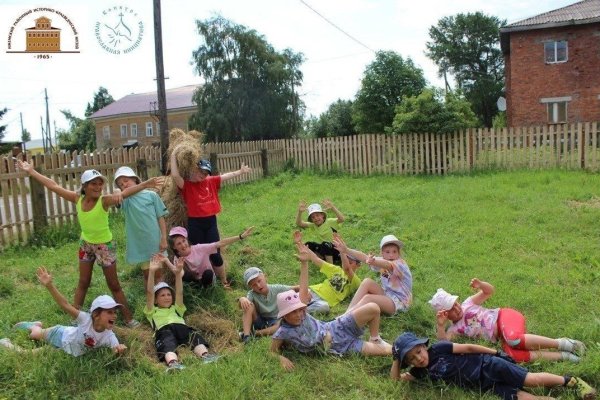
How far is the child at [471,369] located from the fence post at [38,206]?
23.8 ft

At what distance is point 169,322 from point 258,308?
0.86 meters

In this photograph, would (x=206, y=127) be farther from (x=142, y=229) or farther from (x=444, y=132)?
(x=142, y=229)

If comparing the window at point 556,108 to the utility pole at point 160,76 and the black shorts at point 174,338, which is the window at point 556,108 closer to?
the utility pole at point 160,76

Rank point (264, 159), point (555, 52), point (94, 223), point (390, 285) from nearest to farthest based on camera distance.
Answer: point (94, 223) → point (390, 285) → point (264, 159) → point (555, 52)

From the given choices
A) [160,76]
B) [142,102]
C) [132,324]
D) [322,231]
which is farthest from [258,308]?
[142,102]

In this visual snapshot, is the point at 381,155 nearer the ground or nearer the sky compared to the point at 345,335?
nearer the sky

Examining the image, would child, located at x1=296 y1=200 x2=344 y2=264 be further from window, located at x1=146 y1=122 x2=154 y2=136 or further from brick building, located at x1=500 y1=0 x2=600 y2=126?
window, located at x1=146 y1=122 x2=154 y2=136

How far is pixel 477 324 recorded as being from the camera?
14.9ft

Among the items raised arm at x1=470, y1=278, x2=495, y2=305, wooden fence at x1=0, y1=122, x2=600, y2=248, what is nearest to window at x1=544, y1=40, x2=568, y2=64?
wooden fence at x1=0, y1=122, x2=600, y2=248

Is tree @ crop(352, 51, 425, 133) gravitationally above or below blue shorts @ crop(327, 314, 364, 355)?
above

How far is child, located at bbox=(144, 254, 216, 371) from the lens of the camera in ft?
14.7

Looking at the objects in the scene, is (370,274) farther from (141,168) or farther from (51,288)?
(141,168)

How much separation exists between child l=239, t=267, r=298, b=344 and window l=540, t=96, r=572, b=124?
24648mm

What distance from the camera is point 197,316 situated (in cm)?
524
